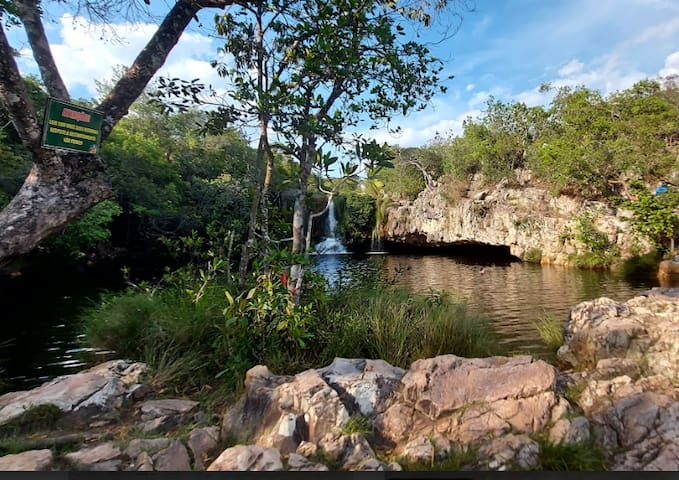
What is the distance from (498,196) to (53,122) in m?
21.1

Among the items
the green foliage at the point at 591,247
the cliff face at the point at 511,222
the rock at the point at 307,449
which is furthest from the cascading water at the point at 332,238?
the rock at the point at 307,449

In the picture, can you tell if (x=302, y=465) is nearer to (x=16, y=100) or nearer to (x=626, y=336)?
(x=16, y=100)

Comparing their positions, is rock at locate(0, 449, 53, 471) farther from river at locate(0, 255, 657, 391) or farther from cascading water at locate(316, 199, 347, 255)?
cascading water at locate(316, 199, 347, 255)

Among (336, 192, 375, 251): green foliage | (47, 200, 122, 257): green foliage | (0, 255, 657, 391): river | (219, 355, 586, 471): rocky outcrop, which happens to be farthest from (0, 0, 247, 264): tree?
(336, 192, 375, 251): green foliage

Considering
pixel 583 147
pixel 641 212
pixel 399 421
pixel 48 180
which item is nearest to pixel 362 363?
pixel 399 421

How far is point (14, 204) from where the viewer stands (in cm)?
250

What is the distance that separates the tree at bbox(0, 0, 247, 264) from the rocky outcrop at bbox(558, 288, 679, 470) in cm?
377

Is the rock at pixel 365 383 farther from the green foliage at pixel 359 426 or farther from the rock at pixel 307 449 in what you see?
the rock at pixel 307 449

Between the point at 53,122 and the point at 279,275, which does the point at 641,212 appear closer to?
the point at 279,275

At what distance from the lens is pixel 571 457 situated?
183 centimetres

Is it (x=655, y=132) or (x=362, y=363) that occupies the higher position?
(x=655, y=132)

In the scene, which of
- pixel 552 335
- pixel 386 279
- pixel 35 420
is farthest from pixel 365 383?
pixel 552 335

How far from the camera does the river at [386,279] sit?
209 inches

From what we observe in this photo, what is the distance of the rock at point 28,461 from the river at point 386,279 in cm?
230
